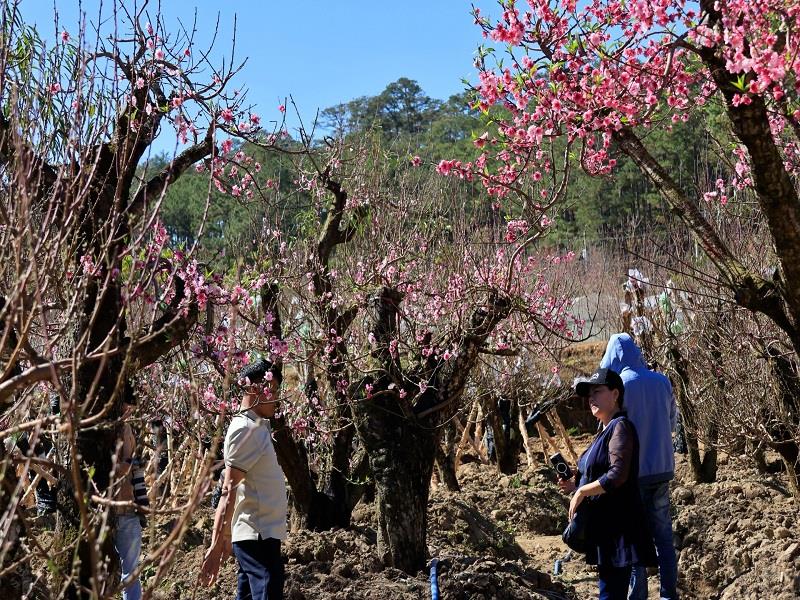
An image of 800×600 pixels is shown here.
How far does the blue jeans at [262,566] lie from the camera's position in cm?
509

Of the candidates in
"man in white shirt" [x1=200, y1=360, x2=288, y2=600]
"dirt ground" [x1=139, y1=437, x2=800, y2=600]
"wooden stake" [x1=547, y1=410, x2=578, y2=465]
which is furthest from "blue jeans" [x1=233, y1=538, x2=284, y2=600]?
"wooden stake" [x1=547, y1=410, x2=578, y2=465]

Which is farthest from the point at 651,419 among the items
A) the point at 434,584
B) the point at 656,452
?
the point at 434,584

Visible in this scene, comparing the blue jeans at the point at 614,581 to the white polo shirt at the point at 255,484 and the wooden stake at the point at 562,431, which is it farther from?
the wooden stake at the point at 562,431

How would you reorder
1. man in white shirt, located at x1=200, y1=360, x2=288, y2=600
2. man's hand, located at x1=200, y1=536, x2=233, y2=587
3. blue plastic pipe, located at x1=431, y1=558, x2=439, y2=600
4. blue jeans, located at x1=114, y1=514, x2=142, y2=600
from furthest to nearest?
1. blue plastic pipe, located at x1=431, y1=558, x2=439, y2=600
2. blue jeans, located at x1=114, y1=514, x2=142, y2=600
3. man in white shirt, located at x1=200, y1=360, x2=288, y2=600
4. man's hand, located at x1=200, y1=536, x2=233, y2=587

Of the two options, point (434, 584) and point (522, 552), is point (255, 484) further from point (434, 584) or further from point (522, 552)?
point (522, 552)

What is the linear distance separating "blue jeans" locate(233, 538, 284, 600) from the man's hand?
0.08 meters

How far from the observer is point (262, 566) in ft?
16.8

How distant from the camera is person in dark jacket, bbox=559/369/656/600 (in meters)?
5.20

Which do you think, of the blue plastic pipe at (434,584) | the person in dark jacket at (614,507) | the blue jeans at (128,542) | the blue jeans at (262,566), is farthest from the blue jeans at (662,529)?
the blue jeans at (128,542)

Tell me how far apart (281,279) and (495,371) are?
6.95 meters

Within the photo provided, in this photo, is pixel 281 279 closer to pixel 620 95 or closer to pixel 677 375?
pixel 620 95

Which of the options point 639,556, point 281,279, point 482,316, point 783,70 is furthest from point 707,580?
point 783,70

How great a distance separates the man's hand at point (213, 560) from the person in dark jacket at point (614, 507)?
1883mm

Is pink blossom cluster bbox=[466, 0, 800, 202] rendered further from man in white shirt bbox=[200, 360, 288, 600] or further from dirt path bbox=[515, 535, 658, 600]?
dirt path bbox=[515, 535, 658, 600]
